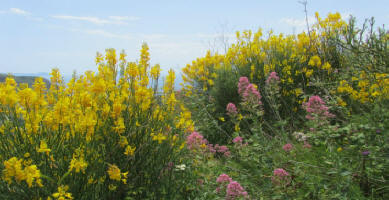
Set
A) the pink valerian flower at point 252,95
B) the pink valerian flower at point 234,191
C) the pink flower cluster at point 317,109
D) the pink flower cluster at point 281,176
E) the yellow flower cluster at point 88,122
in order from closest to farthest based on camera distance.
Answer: the yellow flower cluster at point 88,122, the pink valerian flower at point 234,191, the pink flower cluster at point 281,176, the pink flower cluster at point 317,109, the pink valerian flower at point 252,95

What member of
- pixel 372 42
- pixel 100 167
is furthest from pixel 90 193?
pixel 372 42

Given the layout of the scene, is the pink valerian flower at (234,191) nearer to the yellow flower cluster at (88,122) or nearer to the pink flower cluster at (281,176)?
the pink flower cluster at (281,176)

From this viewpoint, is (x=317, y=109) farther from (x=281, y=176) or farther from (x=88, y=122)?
(x=88, y=122)

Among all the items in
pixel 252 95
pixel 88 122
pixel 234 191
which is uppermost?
pixel 252 95

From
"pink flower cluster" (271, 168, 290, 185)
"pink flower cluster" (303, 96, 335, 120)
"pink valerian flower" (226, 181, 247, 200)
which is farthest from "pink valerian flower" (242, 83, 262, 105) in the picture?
"pink valerian flower" (226, 181, 247, 200)

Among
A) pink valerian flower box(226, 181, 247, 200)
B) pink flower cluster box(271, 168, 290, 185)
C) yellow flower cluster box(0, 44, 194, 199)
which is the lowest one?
pink valerian flower box(226, 181, 247, 200)

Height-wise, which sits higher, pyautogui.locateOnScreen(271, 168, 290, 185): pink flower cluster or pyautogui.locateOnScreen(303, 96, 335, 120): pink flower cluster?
pyautogui.locateOnScreen(303, 96, 335, 120): pink flower cluster

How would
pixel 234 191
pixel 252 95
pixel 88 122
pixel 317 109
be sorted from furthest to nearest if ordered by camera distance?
pixel 252 95, pixel 317 109, pixel 234 191, pixel 88 122

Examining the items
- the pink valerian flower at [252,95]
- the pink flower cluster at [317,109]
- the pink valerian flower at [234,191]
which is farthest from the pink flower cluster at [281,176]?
the pink valerian flower at [252,95]

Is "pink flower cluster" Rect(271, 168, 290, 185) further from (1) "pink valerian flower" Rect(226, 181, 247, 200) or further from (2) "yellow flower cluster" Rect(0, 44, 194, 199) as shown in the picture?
(2) "yellow flower cluster" Rect(0, 44, 194, 199)

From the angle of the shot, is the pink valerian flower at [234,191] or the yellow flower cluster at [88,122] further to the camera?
the pink valerian flower at [234,191]

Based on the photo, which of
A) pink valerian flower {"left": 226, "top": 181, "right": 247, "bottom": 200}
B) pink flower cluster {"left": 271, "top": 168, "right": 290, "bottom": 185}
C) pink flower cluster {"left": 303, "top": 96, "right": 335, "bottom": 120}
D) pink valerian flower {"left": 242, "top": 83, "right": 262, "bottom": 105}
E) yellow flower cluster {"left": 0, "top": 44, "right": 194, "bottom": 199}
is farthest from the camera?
pink valerian flower {"left": 242, "top": 83, "right": 262, "bottom": 105}

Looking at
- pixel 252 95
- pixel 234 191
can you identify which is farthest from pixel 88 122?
pixel 252 95

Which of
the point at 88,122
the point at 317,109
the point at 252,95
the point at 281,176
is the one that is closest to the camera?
the point at 88,122
